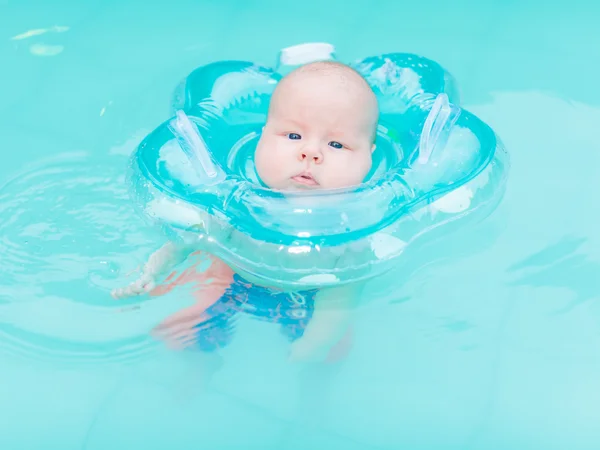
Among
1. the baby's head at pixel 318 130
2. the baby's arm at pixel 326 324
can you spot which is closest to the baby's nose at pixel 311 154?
the baby's head at pixel 318 130

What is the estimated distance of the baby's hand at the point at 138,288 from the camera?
2.46 m

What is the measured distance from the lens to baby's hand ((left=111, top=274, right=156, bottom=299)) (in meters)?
2.46

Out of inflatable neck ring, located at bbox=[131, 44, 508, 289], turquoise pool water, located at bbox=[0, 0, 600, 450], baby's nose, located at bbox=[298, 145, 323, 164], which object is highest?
baby's nose, located at bbox=[298, 145, 323, 164]

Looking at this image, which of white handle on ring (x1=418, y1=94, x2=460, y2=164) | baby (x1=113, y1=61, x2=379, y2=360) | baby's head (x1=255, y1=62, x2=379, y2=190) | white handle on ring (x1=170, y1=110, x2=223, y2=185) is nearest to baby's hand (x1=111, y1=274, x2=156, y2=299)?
baby (x1=113, y1=61, x2=379, y2=360)

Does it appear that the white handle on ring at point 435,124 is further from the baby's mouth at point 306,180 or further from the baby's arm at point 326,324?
the baby's arm at point 326,324

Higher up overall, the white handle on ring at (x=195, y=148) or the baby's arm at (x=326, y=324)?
the white handle on ring at (x=195, y=148)

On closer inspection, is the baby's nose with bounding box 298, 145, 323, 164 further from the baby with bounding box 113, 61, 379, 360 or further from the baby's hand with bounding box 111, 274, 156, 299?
the baby's hand with bounding box 111, 274, 156, 299

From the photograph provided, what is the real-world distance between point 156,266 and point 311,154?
54 centimetres

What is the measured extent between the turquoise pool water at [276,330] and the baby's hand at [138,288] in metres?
0.04

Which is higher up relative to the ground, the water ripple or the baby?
the baby

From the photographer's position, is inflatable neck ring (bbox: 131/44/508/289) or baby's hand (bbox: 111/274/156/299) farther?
baby's hand (bbox: 111/274/156/299)

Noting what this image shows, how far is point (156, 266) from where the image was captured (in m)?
2.51

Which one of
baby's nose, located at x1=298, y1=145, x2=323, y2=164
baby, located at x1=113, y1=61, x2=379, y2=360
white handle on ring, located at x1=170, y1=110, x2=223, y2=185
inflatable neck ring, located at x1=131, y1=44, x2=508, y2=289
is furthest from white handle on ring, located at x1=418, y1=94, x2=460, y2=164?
white handle on ring, located at x1=170, y1=110, x2=223, y2=185

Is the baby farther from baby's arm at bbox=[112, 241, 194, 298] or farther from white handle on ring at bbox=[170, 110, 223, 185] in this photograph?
white handle on ring at bbox=[170, 110, 223, 185]
